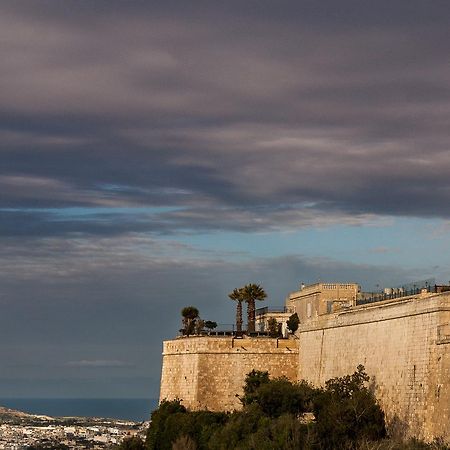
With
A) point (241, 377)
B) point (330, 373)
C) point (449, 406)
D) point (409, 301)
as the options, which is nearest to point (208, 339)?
point (241, 377)

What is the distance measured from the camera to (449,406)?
128ft

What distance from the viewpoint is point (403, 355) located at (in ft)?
143

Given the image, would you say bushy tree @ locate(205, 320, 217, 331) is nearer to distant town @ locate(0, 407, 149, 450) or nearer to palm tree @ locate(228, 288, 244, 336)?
palm tree @ locate(228, 288, 244, 336)

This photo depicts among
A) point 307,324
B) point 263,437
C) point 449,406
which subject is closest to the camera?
point 449,406

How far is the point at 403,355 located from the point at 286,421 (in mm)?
6240

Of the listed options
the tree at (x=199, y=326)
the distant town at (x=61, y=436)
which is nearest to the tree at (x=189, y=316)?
the tree at (x=199, y=326)

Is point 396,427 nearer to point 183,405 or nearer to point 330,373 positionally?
point 330,373

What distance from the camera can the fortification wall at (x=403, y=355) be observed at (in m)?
40.2

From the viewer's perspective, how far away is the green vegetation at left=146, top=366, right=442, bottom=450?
4459 centimetres

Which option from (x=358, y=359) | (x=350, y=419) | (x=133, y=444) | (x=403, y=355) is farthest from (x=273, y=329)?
(x=403, y=355)

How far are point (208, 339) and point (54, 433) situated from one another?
70.0 m

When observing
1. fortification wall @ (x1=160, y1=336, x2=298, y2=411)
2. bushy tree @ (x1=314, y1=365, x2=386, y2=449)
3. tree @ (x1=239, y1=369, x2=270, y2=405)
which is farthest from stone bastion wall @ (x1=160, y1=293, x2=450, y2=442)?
tree @ (x1=239, y1=369, x2=270, y2=405)

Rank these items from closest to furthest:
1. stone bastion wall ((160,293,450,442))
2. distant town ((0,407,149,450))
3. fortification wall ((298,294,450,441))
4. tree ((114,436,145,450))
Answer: fortification wall ((298,294,450,441))
stone bastion wall ((160,293,450,442))
tree ((114,436,145,450))
distant town ((0,407,149,450))

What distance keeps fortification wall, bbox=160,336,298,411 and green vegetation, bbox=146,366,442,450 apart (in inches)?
35.9
